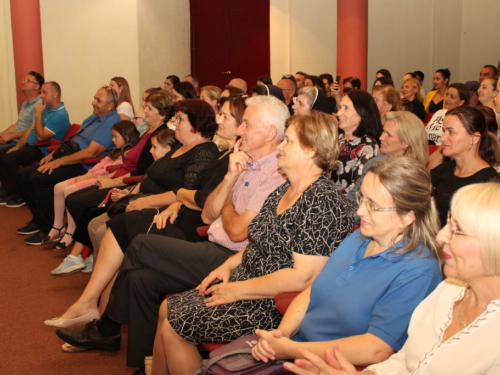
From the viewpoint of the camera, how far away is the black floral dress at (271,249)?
2.28 metres

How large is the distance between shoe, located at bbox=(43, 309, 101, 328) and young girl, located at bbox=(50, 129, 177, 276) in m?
1.17

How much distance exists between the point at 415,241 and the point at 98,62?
8.18 metres

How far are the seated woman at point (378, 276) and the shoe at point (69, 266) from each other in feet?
8.91

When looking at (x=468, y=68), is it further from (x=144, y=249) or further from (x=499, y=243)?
(x=499, y=243)

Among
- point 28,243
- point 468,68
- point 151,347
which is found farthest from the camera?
point 468,68

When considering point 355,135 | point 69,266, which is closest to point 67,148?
point 69,266

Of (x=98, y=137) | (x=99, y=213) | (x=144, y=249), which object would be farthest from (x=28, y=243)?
(x=144, y=249)

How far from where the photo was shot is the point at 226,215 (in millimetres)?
2957

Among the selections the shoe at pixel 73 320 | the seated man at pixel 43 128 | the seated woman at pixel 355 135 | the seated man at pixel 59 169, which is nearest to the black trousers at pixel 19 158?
the seated man at pixel 43 128

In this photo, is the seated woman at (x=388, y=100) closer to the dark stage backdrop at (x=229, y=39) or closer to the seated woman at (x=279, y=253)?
the seated woman at (x=279, y=253)

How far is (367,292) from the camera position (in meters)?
1.93

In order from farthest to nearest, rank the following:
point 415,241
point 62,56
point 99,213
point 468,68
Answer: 1. point 468,68
2. point 62,56
3. point 99,213
4. point 415,241

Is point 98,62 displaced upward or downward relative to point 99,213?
upward

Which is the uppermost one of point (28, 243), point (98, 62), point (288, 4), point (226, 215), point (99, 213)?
point (288, 4)
